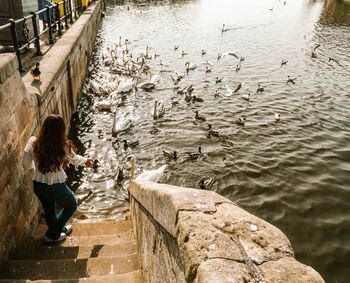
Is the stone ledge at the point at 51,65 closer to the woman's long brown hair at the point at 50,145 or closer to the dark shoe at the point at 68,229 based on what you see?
the woman's long brown hair at the point at 50,145

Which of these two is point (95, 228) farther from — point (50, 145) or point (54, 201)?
point (50, 145)

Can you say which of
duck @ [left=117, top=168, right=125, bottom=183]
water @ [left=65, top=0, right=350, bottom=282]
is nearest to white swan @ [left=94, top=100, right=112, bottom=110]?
water @ [left=65, top=0, right=350, bottom=282]

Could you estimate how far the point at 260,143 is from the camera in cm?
881

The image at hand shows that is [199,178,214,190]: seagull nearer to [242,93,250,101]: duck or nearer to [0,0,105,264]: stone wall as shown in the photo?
[0,0,105,264]: stone wall

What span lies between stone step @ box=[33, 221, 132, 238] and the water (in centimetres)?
95

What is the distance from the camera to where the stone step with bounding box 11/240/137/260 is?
150 inches

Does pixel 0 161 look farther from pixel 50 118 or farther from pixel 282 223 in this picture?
pixel 282 223

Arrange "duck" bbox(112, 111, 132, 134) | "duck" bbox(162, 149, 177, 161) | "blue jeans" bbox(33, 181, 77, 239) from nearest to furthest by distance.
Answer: "blue jeans" bbox(33, 181, 77, 239), "duck" bbox(162, 149, 177, 161), "duck" bbox(112, 111, 132, 134)

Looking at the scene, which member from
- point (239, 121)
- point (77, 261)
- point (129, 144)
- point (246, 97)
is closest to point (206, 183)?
point (129, 144)

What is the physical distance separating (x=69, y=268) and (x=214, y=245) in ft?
8.16

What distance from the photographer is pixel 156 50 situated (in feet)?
63.6

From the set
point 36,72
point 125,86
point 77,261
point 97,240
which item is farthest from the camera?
point 125,86

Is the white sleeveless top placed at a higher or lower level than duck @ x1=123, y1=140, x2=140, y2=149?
higher

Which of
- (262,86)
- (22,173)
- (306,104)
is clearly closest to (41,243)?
(22,173)
